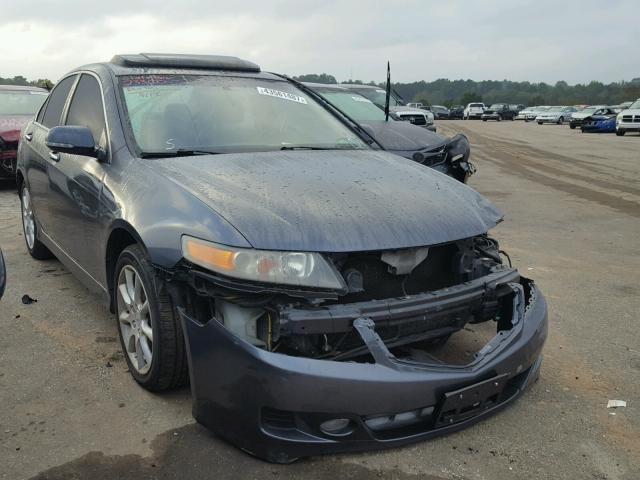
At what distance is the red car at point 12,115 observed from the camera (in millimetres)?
8945

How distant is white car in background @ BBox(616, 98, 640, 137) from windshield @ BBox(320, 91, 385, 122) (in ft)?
71.0

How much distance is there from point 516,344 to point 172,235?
5.09 ft

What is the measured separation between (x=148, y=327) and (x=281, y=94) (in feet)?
6.08

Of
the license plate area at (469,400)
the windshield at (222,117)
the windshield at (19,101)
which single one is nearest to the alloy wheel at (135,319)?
the windshield at (222,117)

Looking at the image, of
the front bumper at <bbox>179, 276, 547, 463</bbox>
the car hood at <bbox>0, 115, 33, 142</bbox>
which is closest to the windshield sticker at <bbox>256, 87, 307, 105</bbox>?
the front bumper at <bbox>179, 276, 547, 463</bbox>

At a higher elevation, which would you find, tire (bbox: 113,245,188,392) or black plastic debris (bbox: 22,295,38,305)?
tire (bbox: 113,245,188,392)

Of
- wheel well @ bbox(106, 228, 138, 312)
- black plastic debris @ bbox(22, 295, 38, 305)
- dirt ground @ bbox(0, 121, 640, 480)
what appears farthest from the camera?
black plastic debris @ bbox(22, 295, 38, 305)

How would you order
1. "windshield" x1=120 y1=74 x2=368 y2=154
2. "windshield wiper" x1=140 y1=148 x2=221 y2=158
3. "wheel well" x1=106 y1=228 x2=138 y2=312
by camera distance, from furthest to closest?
"windshield" x1=120 y1=74 x2=368 y2=154, "windshield wiper" x1=140 y1=148 x2=221 y2=158, "wheel well" x1=106 y1=228 x2=138 y2=312

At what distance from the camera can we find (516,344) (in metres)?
2.59

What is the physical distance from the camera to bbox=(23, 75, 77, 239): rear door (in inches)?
167

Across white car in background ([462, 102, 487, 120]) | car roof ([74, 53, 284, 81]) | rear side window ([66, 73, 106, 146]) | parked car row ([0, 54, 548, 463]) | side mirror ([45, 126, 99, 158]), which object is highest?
car roof ([74, 53, 284, 81])

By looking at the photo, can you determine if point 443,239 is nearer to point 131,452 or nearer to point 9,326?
point 131,452

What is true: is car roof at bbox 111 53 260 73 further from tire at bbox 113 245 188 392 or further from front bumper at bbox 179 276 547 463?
front bumper at bbox 179 276 547 463

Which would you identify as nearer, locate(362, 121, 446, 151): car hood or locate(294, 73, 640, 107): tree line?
locate(362, 121, 446, 151): car hood
